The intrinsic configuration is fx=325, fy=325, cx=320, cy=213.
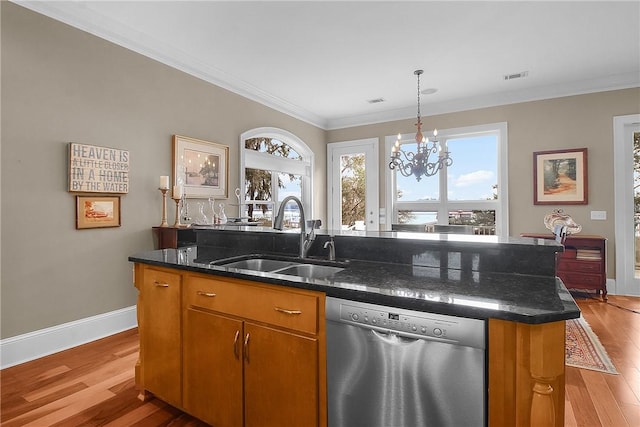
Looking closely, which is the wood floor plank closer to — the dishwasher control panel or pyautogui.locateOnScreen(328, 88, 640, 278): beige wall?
the dishwasher control panel

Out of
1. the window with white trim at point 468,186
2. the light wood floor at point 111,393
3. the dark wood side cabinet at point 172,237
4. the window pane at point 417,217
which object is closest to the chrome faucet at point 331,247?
the light wood floor at point 111,393

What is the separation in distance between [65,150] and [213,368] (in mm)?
2306

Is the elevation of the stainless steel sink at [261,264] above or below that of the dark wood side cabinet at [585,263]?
above

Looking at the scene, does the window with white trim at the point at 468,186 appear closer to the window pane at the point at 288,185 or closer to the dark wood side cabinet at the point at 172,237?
the window pane at the point at 288,185

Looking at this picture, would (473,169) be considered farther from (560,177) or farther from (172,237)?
(172,237)

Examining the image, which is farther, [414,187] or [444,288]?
[414,187]

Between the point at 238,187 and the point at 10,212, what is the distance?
2304 mm

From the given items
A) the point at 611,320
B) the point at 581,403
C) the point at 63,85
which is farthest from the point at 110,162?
the point at 611,320

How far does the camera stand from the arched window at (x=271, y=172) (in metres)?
4.58

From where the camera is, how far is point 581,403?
6.34ft

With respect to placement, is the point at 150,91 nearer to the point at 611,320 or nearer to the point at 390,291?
the point at 390,291

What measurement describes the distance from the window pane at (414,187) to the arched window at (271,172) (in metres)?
1.60

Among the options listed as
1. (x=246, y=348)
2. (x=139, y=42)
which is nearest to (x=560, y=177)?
(x=246, y=348)

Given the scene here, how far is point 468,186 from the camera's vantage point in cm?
515
